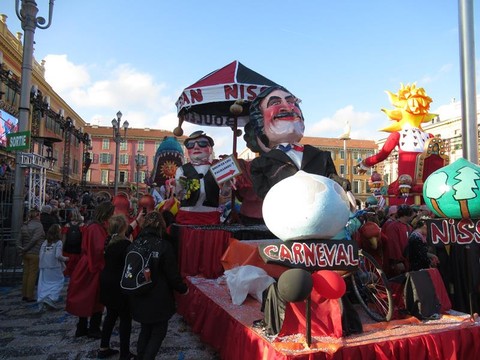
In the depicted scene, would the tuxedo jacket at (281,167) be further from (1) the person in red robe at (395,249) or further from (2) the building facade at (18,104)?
(2) the building facade at (18,104)

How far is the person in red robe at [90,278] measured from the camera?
442 cm

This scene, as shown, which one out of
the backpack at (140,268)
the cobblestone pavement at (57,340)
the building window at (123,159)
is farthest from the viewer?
the building window at (123,159)

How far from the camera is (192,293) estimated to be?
4.97 metres

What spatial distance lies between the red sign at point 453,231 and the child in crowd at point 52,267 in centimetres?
512

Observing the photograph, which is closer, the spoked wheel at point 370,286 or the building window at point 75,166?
the spoked wheel at point 370,286

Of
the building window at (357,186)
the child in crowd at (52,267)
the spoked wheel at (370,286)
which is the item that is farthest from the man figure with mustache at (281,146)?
the building window at (357,186)

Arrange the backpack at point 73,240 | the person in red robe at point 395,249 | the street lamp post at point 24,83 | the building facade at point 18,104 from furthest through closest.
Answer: the building facade at point 18,104, the street lamp post at point 24,83, the backpack at point 73,240, the person in red robe at point 395,249

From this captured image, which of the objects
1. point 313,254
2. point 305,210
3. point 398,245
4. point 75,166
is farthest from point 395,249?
point 75,166

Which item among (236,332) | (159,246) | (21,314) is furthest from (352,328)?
(21,314)

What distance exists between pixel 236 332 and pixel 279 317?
52 cm

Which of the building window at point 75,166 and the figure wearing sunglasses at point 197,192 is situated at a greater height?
the building window at point 75,166

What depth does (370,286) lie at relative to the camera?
3996 millimetres

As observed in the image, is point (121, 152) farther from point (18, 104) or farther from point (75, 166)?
point (18, 104)

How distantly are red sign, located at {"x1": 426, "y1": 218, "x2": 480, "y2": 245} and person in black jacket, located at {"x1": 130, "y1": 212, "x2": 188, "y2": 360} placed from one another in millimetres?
2442
